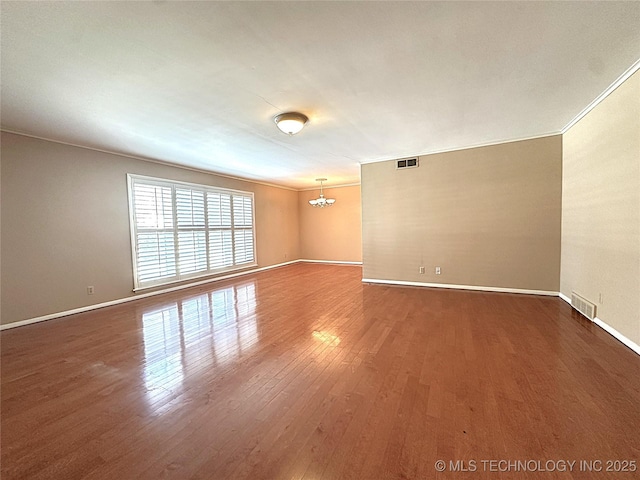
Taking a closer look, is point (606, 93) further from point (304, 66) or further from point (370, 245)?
point (370, 245)

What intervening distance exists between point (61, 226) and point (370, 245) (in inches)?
214

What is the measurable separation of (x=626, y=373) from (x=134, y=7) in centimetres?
451

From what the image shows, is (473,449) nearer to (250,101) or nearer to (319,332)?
(319,332)

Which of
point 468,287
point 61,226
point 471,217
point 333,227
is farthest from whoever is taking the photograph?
point 333,227

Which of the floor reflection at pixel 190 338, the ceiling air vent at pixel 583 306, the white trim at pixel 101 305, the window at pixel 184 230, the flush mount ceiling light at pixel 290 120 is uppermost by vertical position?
the flush mount ceiling light at pixel 290 120

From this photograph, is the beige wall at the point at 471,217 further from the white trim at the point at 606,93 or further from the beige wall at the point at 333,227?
the beige wall at the point at 333,227

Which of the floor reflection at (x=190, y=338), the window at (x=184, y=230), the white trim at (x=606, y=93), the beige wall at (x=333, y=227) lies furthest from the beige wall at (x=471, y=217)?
the window at (x=184, y=230)

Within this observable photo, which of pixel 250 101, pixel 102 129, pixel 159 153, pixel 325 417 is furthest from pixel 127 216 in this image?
pixel 325 417

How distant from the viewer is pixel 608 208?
3.00 m

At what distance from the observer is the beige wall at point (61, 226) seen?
3637mm

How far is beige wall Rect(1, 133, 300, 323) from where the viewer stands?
364 cm

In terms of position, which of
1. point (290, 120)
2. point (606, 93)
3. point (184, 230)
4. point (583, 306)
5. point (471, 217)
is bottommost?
point (583, 306)

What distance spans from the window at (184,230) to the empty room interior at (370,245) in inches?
2.4

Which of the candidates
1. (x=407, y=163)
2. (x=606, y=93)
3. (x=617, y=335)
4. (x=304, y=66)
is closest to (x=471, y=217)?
(x=407, y=163)
